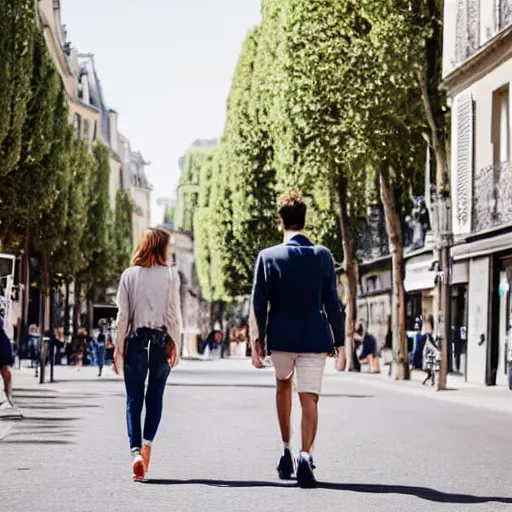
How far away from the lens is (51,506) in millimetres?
8375

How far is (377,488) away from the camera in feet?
31.3

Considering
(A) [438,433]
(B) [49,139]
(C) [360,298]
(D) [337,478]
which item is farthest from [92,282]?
(D) [337,478]

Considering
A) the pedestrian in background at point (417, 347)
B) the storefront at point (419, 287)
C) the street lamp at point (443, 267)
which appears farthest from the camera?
the storefront at point (419, 287)

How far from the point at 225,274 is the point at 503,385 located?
117 feet

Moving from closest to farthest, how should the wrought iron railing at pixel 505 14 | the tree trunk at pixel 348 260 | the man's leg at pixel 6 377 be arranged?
1. the man's leg at pixel 6 377
2. the wrought iron railing at pixel 505 14
3. the tree trunk at pixel 348 260

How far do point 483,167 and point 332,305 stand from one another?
21.5 meters

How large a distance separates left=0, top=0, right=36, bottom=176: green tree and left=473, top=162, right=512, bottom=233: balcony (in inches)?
376

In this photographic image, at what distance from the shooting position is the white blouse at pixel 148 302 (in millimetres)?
10000

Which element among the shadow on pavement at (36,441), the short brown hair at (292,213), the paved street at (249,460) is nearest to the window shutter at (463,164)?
the paved street at (249,460)

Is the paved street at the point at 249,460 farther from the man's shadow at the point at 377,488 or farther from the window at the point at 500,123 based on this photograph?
the window at the point at 500,123

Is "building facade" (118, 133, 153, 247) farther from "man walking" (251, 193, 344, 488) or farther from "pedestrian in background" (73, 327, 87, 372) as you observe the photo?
"man walking" (251, 193, 344, 488)

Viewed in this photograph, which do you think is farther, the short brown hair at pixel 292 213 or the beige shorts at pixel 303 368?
the short brown hair at pixel 292 213

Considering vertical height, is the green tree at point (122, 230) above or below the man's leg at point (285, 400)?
above

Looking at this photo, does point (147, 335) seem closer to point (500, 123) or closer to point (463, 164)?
point (500, 123)
